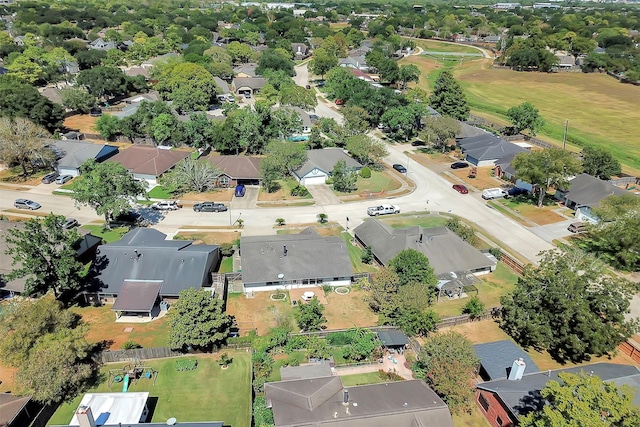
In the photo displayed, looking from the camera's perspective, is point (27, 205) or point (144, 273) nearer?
point (144, 273)

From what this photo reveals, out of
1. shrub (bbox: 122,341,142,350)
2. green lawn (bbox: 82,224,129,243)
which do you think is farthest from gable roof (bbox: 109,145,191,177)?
shrub (bbox: 122,341,142,350)

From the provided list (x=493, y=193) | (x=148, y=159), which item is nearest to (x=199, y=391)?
(x=148, y=159)

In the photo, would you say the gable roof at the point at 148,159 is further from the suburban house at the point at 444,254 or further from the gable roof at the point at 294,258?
the suburban house at the point at 444,254

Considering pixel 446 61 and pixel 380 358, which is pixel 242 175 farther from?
pixel 446 61

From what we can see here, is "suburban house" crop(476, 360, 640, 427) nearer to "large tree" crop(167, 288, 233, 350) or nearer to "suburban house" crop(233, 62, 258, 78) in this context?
"large tree" crop(167, 288, 233, 350)

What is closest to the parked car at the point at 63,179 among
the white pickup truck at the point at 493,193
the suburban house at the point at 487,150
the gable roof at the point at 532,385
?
the white pickup truck at the point at 493,193

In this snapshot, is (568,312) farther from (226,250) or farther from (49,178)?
(49,178)
